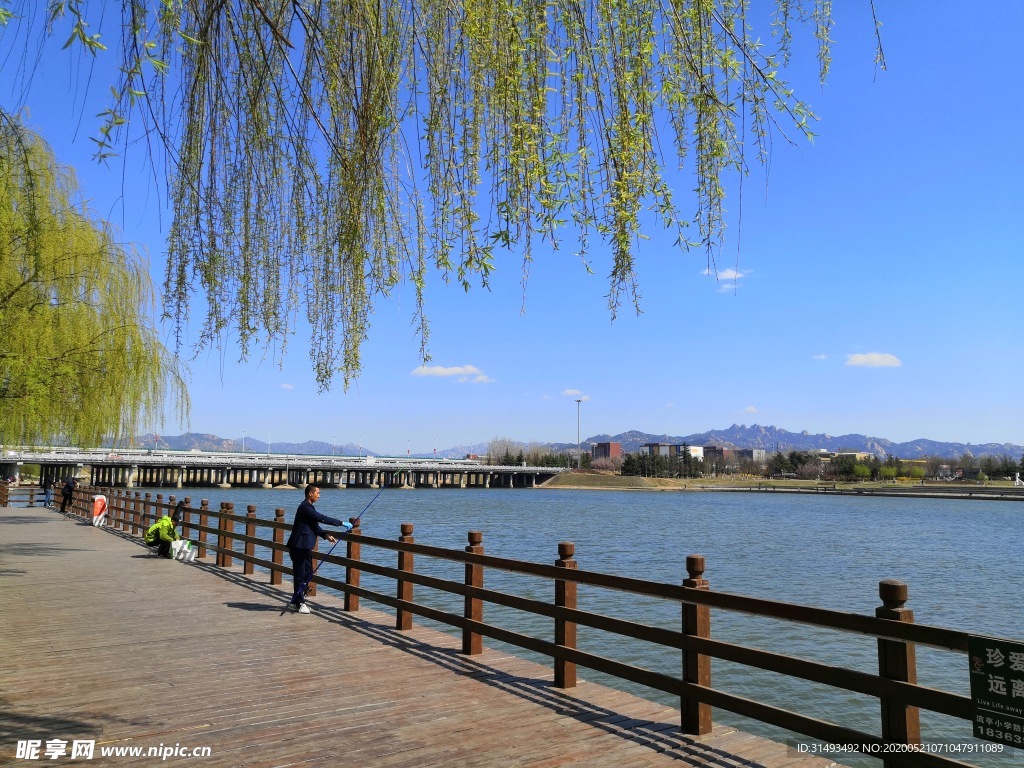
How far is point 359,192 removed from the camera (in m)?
3.57

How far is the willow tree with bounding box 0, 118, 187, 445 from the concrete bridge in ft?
263

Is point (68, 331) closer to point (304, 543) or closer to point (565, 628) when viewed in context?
point (304, 543)

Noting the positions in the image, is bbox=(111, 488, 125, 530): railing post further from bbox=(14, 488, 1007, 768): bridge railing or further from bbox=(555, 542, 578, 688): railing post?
bbox=(555, 542, 578, 688): railing post

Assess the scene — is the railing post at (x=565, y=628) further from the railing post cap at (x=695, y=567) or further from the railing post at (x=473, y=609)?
the railing post at (x=473, y=609)

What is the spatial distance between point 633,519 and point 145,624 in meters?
54.7

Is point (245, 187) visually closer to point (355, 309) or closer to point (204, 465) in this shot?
point (355, 309)

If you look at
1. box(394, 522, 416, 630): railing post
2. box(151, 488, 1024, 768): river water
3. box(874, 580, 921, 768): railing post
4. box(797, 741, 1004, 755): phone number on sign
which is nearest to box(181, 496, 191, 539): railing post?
box(151, 488, 1024, 768): river water

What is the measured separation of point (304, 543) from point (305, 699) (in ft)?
14.3

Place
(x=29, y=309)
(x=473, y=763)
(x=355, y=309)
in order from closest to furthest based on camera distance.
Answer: (x=355, y=309) → (x=473, y=763) → (x=29, y=309)

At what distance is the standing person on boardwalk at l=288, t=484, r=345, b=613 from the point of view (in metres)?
9.80

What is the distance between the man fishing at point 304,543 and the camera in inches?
386

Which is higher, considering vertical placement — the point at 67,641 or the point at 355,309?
the point at 355,309

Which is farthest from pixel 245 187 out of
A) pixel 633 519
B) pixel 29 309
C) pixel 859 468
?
pixel 859 468

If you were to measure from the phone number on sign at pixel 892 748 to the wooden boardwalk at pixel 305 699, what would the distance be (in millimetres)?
542
